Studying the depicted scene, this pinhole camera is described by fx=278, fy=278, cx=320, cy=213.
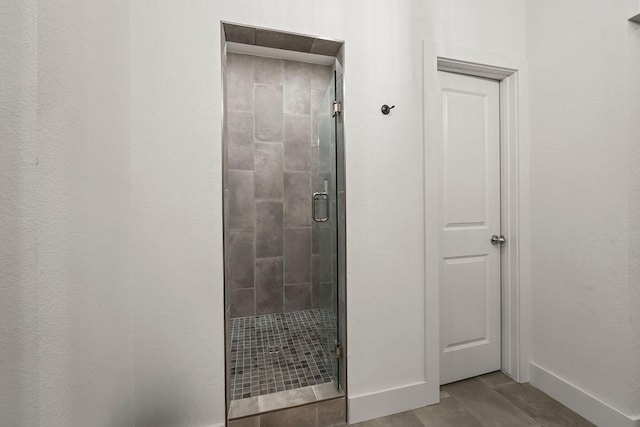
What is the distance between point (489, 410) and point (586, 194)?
4.36 ft

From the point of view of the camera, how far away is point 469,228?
1879mm

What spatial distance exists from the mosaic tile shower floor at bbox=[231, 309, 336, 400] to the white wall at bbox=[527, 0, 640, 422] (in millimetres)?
1379

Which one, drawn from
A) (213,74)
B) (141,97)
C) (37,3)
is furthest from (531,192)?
(37,3)

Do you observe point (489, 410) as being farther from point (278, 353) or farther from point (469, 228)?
point (278, 353)

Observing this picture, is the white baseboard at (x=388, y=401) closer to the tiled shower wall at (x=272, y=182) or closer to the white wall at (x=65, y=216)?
the white wall at (x=65, y=216)

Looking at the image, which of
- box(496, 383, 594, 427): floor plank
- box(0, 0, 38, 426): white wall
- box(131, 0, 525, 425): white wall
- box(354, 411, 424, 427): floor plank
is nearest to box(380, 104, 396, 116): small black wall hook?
box(131, 0, 525, 425): white wall

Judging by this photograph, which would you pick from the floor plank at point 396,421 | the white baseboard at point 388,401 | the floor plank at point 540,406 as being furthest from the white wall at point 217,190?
the floor plank at point 540,406

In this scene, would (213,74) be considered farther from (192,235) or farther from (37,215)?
(37,215)

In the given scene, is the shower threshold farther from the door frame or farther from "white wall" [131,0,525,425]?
the door frame

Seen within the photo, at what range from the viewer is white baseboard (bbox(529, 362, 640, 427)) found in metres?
1.38

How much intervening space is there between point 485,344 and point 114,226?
2285 millimetres

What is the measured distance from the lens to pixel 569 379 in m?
1.62

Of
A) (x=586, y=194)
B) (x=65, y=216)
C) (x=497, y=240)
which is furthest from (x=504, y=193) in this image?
(x=65, y=216)

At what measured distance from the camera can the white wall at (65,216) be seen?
25.0 inches
